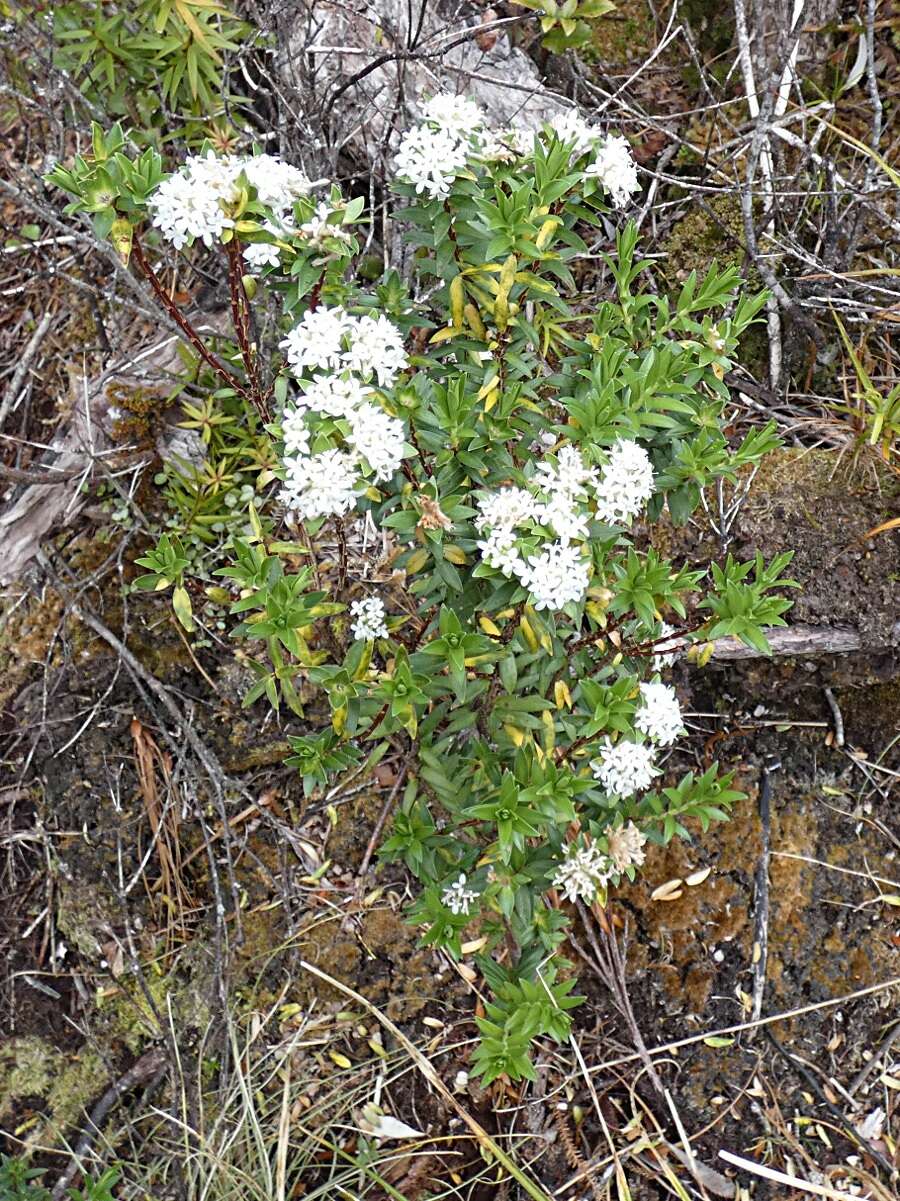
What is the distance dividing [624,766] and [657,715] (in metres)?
0.13

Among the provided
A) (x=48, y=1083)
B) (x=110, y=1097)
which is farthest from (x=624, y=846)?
(x=48, y=1083)

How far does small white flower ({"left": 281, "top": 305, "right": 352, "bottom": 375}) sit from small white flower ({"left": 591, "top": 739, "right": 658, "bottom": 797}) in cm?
98

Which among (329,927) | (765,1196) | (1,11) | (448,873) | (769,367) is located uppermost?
(1,11)

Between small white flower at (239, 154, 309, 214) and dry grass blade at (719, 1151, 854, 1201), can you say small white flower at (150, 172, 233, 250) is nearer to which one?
small white flower at (239, 154, 309, 214)

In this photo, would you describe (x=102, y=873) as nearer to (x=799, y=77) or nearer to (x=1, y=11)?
(x=1, y=11)

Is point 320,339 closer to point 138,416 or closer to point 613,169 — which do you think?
point 613,169

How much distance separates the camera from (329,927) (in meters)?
2.83

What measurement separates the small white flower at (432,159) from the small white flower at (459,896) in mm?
1491

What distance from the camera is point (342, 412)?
1741 millimetres

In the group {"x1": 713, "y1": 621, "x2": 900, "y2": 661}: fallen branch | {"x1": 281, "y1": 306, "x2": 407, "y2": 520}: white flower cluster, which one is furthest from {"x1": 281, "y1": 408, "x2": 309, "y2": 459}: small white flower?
{"x1": 713, "y1": 621, "x2": 900, "y2": 661}: fallen branch

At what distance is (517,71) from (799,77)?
900 millimetres

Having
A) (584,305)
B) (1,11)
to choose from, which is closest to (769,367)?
(584,305)

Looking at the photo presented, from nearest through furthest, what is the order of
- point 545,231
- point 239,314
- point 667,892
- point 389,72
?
point 545,231 < point 239,314 < point 667,892 < point 389,72

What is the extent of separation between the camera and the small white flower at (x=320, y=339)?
1.75 m
